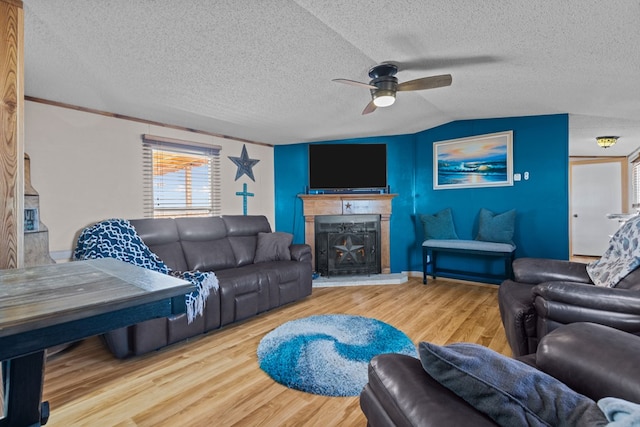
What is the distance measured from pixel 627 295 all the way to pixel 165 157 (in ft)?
13.5

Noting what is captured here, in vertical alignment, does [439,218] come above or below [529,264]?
above

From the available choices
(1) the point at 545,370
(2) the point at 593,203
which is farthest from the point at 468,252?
(2) the point at 593,203

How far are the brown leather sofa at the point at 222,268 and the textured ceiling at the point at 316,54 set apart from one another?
1.27m

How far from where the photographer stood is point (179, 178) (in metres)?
3.65

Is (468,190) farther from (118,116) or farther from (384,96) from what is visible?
(118,116)

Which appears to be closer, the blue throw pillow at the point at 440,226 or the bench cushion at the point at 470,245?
the bench cushion at the point at 470,245

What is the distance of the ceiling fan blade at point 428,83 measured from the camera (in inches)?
89.0

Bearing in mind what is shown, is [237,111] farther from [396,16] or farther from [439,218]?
[439,218]

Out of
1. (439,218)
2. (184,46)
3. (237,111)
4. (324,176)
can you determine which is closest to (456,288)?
(439,218)

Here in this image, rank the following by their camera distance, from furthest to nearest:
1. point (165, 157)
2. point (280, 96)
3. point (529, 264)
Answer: point (165, 157) < point (280, 96) < point (529, 264)

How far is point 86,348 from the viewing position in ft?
7.88

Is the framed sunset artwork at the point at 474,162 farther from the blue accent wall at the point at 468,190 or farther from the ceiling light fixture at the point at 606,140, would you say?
the ceiling light fixture at the point at 606,140

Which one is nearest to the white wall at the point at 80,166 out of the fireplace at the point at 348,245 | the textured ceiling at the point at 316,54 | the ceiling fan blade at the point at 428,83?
the textured ceiling at the point at 316,54

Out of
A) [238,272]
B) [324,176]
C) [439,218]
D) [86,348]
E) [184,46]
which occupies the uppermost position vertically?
[184,46]
